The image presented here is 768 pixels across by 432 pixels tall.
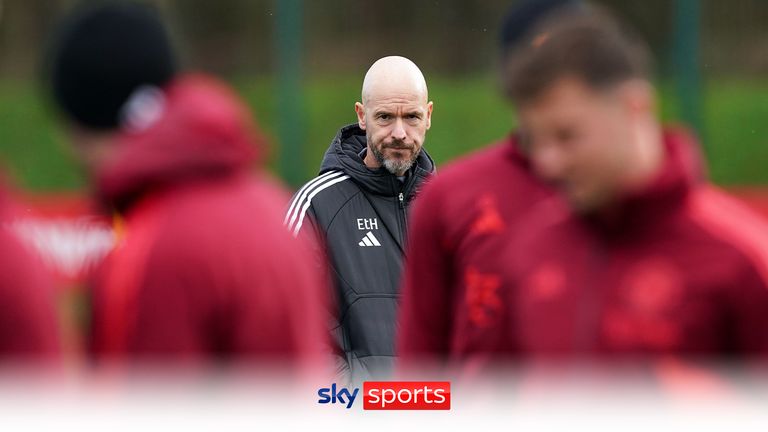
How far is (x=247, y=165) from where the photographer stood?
2.45 meters

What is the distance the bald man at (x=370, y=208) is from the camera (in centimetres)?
471

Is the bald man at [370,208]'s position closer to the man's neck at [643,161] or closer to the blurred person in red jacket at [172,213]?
the blurred person in red jacket at [172,213]

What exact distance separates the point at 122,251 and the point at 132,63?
0.39m

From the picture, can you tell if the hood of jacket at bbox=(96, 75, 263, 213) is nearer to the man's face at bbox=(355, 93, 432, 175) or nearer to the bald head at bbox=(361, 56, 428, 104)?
the man's face at bbox=(355, 93, 432, 175)

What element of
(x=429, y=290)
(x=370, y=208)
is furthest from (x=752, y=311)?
(x=370, y=208)

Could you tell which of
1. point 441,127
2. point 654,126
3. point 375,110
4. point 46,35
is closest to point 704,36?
point 441,127

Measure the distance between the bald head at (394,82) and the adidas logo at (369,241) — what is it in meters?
0.67

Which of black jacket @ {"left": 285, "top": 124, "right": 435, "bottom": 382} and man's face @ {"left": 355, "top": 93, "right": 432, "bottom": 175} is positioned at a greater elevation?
man's face @ {"left": 355, "top": 93, "right": 432, "bottom": 175}

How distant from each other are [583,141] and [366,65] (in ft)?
39.7

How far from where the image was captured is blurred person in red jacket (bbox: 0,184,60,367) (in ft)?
7.20

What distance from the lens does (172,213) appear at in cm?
231

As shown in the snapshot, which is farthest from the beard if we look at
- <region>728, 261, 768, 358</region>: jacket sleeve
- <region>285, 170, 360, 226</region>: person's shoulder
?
<region>728, 261, 768, 358</region>: jacket sleeve

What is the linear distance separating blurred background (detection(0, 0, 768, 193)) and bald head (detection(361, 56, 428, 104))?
6838 mm

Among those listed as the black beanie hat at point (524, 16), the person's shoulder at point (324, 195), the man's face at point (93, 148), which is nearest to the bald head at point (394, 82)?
the person's shoulder at point (324, 195)
